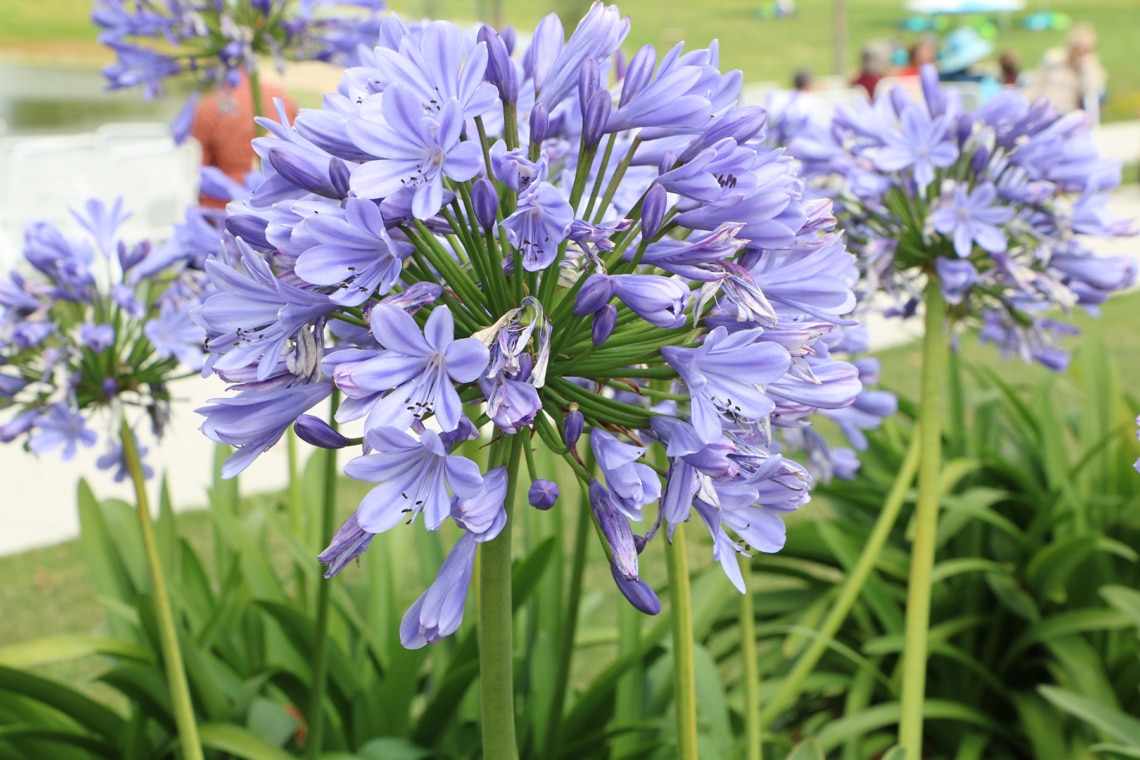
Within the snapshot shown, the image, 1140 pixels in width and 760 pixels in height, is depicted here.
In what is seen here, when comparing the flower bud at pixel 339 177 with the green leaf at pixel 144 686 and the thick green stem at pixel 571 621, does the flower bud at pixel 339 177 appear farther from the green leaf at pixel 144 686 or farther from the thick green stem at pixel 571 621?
the green leaf at pixel 144 686

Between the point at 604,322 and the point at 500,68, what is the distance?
36cm

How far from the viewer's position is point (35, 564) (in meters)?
5.32

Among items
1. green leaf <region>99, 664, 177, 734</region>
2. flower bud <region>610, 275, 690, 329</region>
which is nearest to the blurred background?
green leaf <region>99, 664, 177, 734</region>

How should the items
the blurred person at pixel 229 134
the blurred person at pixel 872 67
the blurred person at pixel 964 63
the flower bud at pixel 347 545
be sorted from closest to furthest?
the flower bud at pixel 347 545
the blurred person at pixel 229 134
the blurred person at pixel 872 67
the blurred person at pixel 964 63

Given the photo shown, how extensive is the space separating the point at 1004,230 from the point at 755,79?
97.9 ft

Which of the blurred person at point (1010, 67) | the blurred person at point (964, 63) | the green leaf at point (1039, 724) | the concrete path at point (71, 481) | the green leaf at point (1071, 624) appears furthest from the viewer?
the blurred person at point (964, 63)

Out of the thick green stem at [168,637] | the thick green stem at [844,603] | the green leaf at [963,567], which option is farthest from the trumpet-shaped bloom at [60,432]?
the green leaf at [963,567]

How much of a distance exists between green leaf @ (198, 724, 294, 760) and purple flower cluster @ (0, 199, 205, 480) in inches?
28.0

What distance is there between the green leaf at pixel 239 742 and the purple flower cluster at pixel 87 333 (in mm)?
712

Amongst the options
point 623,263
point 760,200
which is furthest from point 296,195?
point 760,200

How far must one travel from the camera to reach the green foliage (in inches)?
127

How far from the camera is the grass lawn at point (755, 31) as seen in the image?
32844mm

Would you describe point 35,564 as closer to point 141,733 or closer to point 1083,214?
point 141,733

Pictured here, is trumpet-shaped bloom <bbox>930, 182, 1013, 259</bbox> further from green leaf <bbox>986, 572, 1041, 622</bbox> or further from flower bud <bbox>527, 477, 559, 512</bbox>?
green leaf <bbox>986, 572, 1041, 622</bbox>
